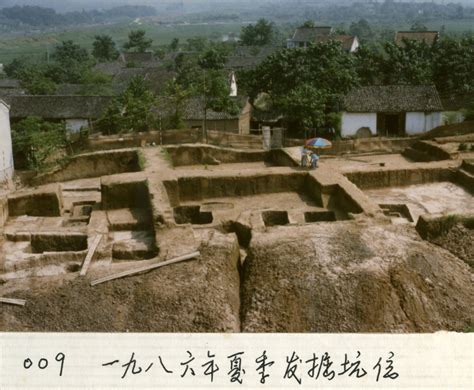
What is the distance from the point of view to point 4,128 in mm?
24828

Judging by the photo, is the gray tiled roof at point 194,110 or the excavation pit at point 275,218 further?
the gray tiled roof at point 194,110


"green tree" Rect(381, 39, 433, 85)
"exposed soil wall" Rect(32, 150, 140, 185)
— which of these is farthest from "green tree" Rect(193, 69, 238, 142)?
"green tree" Rect(381, 39, 433, 85)

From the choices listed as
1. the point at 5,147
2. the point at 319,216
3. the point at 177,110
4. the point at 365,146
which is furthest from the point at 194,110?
the point at 319,216

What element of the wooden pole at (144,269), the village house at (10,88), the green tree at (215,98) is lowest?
the wooden pole at (144,269)

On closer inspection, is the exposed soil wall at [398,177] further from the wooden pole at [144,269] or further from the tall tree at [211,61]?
the tall tree at [211,61]

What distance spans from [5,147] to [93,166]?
6.19 meters

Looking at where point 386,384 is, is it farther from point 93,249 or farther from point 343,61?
point 343,61

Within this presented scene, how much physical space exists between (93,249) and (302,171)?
6842 mm

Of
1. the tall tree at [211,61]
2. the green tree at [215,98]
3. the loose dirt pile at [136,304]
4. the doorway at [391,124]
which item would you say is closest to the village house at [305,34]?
the tall tree at [211,61]

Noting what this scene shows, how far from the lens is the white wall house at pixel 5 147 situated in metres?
24.5

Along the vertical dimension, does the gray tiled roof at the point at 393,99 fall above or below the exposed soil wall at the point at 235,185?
above

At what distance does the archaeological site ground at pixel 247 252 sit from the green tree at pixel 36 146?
636cm

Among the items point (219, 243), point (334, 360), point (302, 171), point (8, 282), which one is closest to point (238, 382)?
point (334, 360)

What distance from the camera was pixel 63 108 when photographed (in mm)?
33156
